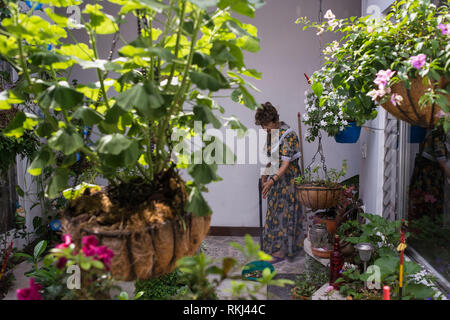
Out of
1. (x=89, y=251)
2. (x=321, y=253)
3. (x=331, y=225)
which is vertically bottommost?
(x=321, y=253)

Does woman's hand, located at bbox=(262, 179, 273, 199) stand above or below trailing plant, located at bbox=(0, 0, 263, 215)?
below

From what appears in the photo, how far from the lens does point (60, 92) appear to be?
700 mm

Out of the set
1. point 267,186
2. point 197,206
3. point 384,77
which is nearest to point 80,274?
point 197,206

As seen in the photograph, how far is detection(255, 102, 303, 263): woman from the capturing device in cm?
307

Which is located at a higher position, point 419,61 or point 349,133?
point 419,61

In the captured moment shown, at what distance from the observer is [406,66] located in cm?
104

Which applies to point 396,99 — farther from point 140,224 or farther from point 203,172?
point 140,224

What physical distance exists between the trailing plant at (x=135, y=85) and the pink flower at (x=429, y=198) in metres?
1.44

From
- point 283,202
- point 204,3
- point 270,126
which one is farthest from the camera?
point 283,202

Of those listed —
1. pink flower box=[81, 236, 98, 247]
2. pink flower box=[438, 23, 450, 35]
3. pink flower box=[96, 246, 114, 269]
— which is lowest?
pink flower box=[96, 246, 114, 269]

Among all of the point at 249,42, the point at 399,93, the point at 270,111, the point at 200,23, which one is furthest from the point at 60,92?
the point at 270,111

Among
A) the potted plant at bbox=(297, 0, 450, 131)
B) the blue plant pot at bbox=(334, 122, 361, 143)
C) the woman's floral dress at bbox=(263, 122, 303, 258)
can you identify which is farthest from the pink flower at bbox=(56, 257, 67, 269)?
the woman's floral dress at bbox=(263, 122, 303, 258)

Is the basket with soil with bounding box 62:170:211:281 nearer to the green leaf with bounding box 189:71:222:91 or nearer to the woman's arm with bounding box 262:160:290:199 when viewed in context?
the green leaf with bounding box 189:71:222:91

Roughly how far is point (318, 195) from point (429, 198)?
0.80m
